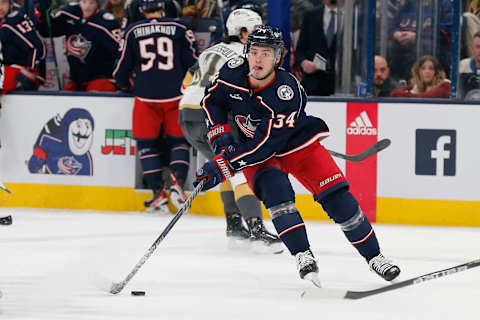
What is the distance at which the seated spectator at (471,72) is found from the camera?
5.12 m

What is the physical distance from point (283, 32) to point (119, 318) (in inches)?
107

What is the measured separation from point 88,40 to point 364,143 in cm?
207

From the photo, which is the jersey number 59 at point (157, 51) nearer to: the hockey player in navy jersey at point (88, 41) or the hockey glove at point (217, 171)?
the hockey player in navy jersey at point (88, 41)

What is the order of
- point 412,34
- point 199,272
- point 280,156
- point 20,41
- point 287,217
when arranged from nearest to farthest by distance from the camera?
point 287,217 → point 280,156 → point 199,272 → point 412,34 → point 20,41

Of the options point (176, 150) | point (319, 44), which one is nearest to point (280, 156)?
point (176, 150)

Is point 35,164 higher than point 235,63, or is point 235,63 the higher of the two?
point 235,63

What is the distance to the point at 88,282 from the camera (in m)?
3.61

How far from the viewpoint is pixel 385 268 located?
345 cm

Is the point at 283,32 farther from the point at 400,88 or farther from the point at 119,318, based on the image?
the point at 119,318

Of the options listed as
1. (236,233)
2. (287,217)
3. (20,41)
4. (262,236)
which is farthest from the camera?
(20,41)

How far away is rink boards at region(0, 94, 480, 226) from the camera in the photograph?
5.04 metres

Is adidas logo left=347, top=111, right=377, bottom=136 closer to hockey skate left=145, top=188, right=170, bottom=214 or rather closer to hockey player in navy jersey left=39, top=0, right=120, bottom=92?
hockey skate left=145, top=188, right=170, bottom=214

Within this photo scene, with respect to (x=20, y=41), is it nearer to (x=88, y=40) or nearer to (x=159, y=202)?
(x=88, y=40)

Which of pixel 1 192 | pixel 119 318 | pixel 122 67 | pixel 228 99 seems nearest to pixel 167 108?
pixel 122 67
